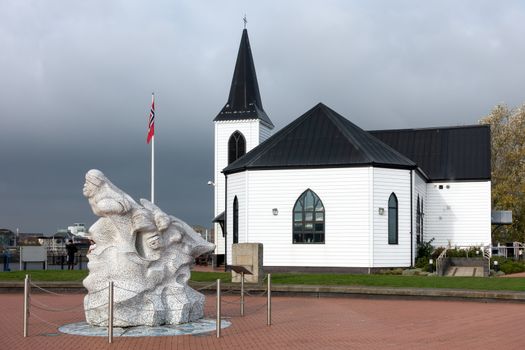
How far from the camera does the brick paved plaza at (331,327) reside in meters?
12.9

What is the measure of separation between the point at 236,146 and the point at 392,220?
1678 cm

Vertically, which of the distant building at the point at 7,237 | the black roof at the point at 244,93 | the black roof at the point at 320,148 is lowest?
the distant building at the point at 7,237

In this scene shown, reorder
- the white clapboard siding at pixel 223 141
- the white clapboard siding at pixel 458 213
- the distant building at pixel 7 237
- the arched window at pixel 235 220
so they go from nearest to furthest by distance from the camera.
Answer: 1. the arched window at pixel 235 220
2. the white clapboard siding at pixel 458 213
3. the white clapboard siding at pixel 223 141
4. the distant building at pixel 7 237

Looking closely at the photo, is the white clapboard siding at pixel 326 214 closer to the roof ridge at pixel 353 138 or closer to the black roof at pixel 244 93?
the roof ridge at pixel 353 138

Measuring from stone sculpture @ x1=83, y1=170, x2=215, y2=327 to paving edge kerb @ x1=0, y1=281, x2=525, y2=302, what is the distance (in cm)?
539

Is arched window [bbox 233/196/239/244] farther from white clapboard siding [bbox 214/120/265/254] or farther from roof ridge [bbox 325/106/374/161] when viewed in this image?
white clapboard siding [bbox 214/120/265/254]

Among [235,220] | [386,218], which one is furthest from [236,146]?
[386,218]

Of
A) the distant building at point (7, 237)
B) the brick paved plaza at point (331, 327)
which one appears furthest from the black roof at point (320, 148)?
the distant building at point (7, 237)

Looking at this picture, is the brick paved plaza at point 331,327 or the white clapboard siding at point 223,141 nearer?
the brick paved plaza at point 331,327

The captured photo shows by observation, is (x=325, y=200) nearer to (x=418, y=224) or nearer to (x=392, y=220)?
(x=392, y=220)

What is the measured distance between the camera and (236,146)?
4912cm

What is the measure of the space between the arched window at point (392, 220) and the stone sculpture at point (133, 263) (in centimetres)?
2067

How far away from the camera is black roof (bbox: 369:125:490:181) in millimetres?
42938

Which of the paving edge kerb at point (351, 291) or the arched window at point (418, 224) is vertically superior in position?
the arched window at point (418, 224)
